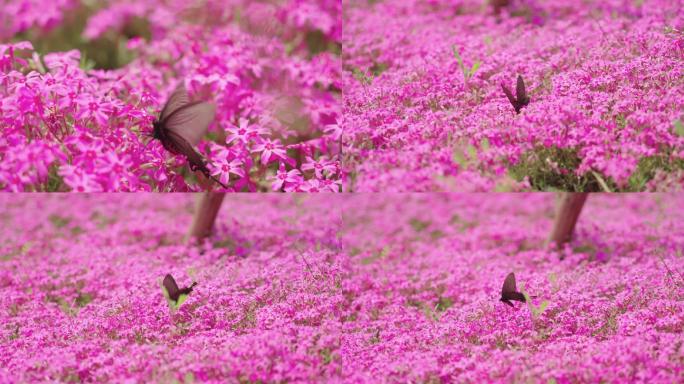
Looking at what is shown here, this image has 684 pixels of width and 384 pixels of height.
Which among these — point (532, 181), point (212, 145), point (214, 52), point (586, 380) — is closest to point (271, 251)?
point (212, 145)

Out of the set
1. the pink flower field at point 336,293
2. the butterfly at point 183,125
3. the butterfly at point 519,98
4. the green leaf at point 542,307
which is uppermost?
the butterfly at point 519,98

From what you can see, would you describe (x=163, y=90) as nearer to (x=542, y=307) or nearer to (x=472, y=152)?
(x=472, y=152)

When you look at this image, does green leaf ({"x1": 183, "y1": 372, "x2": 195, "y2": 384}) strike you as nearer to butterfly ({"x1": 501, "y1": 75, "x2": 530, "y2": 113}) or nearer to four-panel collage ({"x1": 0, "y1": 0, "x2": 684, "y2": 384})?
four-panel collage ({"x1": 0, "y1": 0, "x2": 684, "y2": 384})

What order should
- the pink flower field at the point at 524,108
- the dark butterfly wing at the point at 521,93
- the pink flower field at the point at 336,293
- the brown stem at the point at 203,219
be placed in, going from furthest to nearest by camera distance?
the brown stem at the point at 203,219 → the dark butterfly wing at the point at 521,93 → the pink flower field at the point at 524,108 → the pink flower field at the point at 336,293

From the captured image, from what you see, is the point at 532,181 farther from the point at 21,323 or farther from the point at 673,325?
the point at 21,323

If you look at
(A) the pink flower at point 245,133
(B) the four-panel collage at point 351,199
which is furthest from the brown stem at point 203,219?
(A) the pink flower at point 245,133

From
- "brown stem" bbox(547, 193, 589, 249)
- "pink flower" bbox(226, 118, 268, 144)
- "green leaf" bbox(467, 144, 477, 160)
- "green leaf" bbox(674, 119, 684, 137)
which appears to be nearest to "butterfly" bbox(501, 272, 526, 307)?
"green leaf" bbox(467, 144, 477, 160)

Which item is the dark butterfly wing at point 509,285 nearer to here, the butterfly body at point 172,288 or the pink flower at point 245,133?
the pink flower at point 245,133
